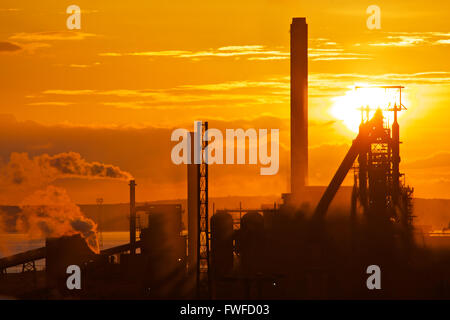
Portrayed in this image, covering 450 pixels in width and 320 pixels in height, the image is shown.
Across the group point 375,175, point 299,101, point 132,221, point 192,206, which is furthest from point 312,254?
point 132,221

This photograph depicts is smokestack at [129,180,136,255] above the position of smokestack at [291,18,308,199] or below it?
below

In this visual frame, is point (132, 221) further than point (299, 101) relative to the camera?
Yes

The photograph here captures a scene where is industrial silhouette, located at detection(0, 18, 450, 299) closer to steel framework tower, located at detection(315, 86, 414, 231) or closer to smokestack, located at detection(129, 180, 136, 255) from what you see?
steel framework tower, located at detection(315, 86, 414, 231)

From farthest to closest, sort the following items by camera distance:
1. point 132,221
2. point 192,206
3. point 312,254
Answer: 1. point 192,206
2. point 132,221
3. point 312,254

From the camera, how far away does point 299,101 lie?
66.0 meters

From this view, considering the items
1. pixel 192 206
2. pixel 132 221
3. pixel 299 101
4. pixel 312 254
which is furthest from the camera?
pixel 192 206

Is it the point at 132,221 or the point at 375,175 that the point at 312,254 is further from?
the point at 132,221

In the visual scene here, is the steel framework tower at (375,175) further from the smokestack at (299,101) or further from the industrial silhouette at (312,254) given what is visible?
the smokestack at (299,101)

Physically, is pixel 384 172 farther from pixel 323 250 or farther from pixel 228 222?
pixel 228 222

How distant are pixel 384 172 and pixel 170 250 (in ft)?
55.1

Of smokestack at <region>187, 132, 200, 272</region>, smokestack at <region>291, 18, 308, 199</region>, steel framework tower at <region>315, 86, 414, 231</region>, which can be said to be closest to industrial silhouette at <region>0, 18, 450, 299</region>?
steel framework tower at <region>315, 86, 414, 231</region>

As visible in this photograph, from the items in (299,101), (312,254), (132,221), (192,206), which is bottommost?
(312,254)

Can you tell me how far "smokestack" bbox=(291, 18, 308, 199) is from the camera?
65375mm
